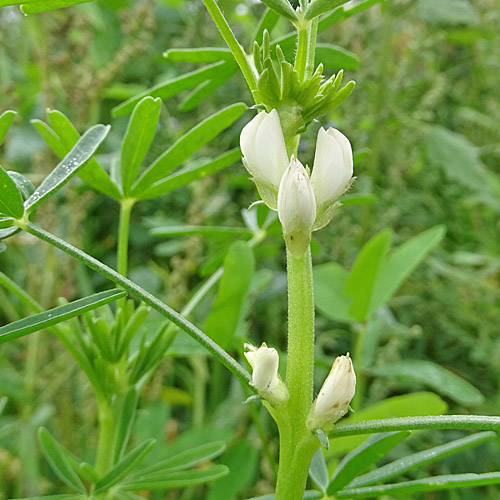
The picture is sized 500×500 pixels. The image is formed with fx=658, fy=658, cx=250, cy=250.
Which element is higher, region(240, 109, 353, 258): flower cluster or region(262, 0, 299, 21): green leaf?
region(262, 0, 299, 21): green leaf

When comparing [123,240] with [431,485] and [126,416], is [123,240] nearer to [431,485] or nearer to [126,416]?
[126,416]

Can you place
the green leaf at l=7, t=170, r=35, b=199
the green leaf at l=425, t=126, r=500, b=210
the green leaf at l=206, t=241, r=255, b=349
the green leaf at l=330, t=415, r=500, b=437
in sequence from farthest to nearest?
1. the green leaf at l=425, t=126, r=500, b=210
2. the green leaf at l=206, t=241, r=255, b=349
3. the green leaf at l=7, t=170, r=35, b=199
4. the green leaf at l=330, t=415, r=500, b=437

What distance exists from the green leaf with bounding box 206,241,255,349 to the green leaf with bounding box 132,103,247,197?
90 millimetres

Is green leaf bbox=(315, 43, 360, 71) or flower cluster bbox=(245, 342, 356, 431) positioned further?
green leaf bbox=(315, 43, 360, 71)

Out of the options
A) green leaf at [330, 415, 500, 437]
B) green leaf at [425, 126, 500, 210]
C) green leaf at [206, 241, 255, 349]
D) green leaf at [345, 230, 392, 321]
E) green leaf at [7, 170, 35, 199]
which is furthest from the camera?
green leaf at [425, 126, 500, 210]

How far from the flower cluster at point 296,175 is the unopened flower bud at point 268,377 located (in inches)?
2.1

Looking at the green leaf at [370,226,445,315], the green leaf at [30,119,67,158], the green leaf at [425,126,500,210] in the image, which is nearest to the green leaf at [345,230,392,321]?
the green leaf at [370,226,445,315]

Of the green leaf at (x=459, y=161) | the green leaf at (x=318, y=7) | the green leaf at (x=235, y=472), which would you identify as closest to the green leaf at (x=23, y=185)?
the green leaf at (x=318, y=7)

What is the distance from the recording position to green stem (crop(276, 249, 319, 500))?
0.35 meters

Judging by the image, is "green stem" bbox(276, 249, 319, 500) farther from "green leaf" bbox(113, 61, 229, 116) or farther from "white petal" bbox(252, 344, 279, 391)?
"green leaf" bbox(113, 61, 229, 116)

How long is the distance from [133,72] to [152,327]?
3.24ft

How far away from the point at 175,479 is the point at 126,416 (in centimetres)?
7

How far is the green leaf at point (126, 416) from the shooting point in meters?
0.49

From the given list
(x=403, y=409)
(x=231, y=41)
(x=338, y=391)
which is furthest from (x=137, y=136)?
(x=403, y=409)
